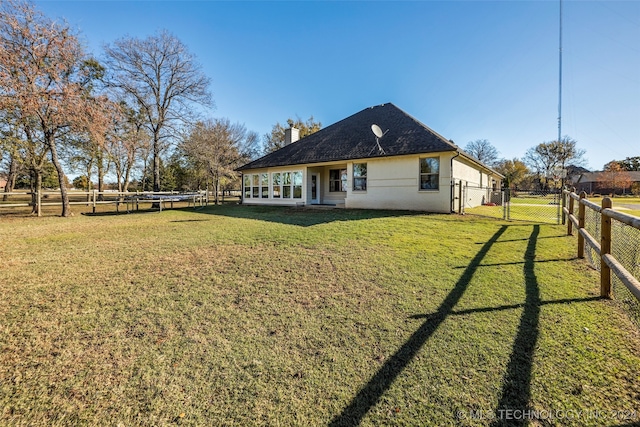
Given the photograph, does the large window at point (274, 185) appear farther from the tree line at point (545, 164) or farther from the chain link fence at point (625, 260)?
the tree line at point (545, 164)

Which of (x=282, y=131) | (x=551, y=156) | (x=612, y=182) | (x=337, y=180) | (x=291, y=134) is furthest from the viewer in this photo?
(x=551, y=156)

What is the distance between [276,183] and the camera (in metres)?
18.0

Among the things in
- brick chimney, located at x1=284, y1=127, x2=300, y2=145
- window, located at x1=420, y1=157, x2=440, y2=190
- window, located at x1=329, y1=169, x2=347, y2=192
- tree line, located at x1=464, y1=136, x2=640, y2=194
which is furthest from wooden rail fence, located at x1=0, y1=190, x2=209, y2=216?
tree line, located at x1=464, y1=136, x2=640, y2=194

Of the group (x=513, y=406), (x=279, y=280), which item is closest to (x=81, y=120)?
(x=279, y=280)

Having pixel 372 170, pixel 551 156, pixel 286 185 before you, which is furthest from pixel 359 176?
pixel 551 156

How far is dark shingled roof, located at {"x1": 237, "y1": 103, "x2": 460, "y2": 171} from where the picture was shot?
12180 millimetres

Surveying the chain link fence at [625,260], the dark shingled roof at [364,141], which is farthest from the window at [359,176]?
the chain link fence at [625,260]

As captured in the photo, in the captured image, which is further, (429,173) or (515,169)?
(515,169)

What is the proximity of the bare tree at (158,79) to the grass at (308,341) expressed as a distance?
18.4m

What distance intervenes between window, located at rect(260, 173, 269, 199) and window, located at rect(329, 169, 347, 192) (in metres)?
4.83

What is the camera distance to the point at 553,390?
200 cm

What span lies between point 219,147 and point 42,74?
1814cm

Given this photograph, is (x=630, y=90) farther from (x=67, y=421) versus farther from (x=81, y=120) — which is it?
(x=81, y=120)

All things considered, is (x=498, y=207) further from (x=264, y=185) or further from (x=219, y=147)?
(x=219, y=147)
